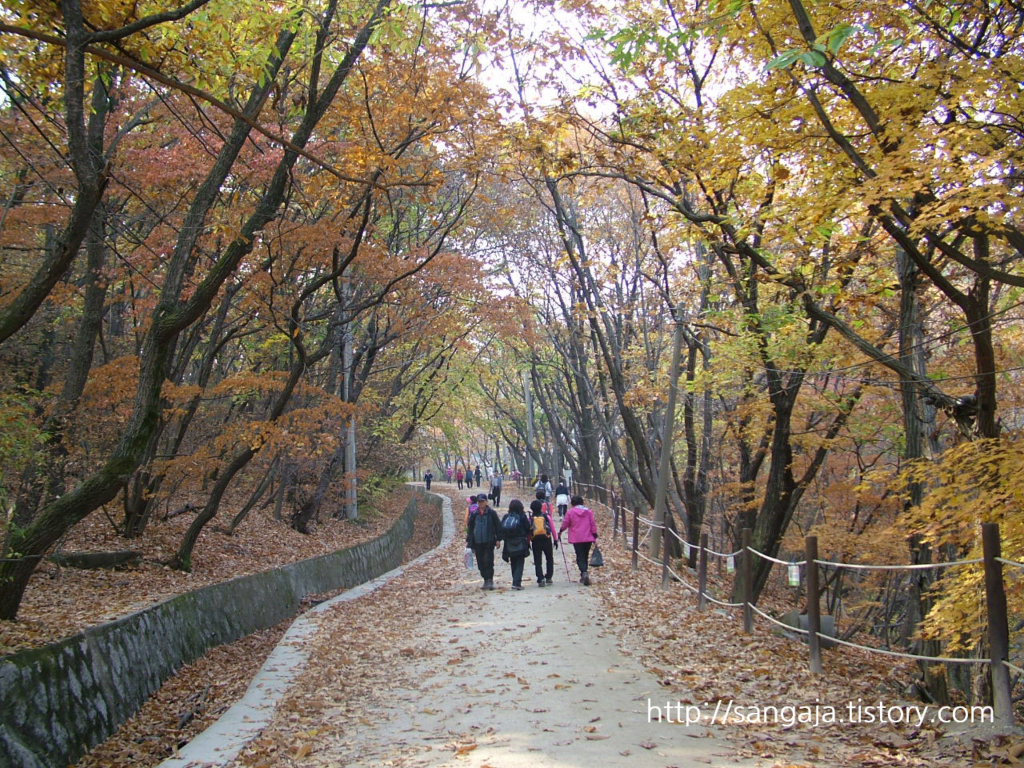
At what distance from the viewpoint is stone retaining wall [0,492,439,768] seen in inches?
229

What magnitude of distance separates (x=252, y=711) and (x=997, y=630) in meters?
5.72

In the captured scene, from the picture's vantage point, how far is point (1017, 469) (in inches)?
261

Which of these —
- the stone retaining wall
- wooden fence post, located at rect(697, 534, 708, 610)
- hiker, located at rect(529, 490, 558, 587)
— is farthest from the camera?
hiker, located at rect(529, 490, 558, 587)

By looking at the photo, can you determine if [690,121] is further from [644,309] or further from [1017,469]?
[644,309]

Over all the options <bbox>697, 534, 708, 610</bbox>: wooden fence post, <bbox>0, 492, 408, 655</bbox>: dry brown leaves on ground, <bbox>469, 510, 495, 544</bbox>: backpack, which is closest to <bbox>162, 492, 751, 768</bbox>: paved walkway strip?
<bbox>697, 534, 708, 610</bbox>: wooden fence post

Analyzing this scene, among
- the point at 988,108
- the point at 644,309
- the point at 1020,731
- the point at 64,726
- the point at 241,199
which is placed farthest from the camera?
the point at 644,309

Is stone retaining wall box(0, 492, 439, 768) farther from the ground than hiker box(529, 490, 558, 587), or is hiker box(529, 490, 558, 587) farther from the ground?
hiker box(529, 490, 558, 587)

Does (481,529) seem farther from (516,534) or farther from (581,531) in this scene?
(581,531)

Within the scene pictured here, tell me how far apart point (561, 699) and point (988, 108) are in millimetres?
6483

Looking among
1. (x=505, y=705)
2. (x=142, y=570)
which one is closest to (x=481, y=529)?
(x=142, y=570)

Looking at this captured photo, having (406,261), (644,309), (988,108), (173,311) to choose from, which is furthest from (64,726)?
(644,309)

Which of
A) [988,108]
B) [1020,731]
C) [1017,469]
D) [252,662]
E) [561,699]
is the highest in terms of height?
[988,108]

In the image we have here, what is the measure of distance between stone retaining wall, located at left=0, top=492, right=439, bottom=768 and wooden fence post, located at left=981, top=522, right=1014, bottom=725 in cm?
654

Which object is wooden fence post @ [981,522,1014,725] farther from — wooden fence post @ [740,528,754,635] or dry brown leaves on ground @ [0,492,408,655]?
dry brown leaves on ground @ [0,492,408,655]
